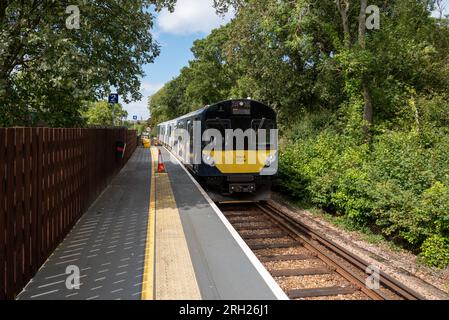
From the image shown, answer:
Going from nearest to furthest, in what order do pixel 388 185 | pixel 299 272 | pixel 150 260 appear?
pixel 150 260 → pixel 299 272 → pixel 388 185

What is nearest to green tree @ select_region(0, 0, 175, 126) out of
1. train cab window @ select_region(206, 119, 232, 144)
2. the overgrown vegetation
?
train cab window @ select_region(206, 119, 232, 144)

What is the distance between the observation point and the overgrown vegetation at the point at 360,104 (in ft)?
28.3

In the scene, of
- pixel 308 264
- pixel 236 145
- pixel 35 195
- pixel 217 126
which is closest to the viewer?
pixel 35 195

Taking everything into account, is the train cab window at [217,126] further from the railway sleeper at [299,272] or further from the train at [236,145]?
the railway sleeper at [299,272]

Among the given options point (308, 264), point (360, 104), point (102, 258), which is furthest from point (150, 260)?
point (360, 104)

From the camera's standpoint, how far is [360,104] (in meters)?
16.9

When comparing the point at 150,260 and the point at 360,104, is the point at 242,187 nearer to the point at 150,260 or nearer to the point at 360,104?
the point at 150,260

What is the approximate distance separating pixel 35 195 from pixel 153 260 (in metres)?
1.96

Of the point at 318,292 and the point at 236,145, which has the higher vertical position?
the point at 236,145

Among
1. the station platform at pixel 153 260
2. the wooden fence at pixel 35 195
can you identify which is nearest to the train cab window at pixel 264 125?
the station platform at pixel 153 260

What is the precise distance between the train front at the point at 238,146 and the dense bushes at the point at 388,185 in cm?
183
